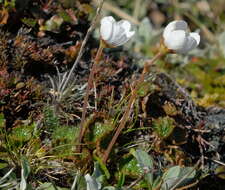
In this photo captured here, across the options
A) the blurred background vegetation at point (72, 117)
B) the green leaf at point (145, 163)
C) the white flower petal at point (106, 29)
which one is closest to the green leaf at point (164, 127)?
the blurred background vegetation at point (72, 117)

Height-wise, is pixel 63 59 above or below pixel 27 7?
below

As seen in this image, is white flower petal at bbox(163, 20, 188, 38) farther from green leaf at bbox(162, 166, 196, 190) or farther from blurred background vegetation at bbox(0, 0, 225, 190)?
green leaf at bbox(162, 166, 196, 190)

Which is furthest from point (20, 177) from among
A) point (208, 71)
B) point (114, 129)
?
point (208, 71)

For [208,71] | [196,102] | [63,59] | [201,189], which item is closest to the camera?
[201,189]

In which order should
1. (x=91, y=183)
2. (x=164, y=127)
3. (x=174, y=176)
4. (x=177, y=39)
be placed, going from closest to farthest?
(x=177, y=39) < (x=91, y=183) < (x=174, y=176) < (x=164, y=127)

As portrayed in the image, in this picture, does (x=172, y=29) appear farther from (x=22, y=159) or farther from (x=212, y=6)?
(x=212, y=6)

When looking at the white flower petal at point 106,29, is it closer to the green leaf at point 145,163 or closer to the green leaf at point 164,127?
the green leaf at point 145,163

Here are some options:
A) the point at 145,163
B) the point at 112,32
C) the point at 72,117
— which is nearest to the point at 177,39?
the point at 112,32

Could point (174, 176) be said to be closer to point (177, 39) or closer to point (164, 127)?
point (164, 127)

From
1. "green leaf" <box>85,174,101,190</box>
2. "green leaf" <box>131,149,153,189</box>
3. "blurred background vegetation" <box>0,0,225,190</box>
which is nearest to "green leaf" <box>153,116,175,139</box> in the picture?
"blurred background vegetation" <box>0,0,225,190</box>
